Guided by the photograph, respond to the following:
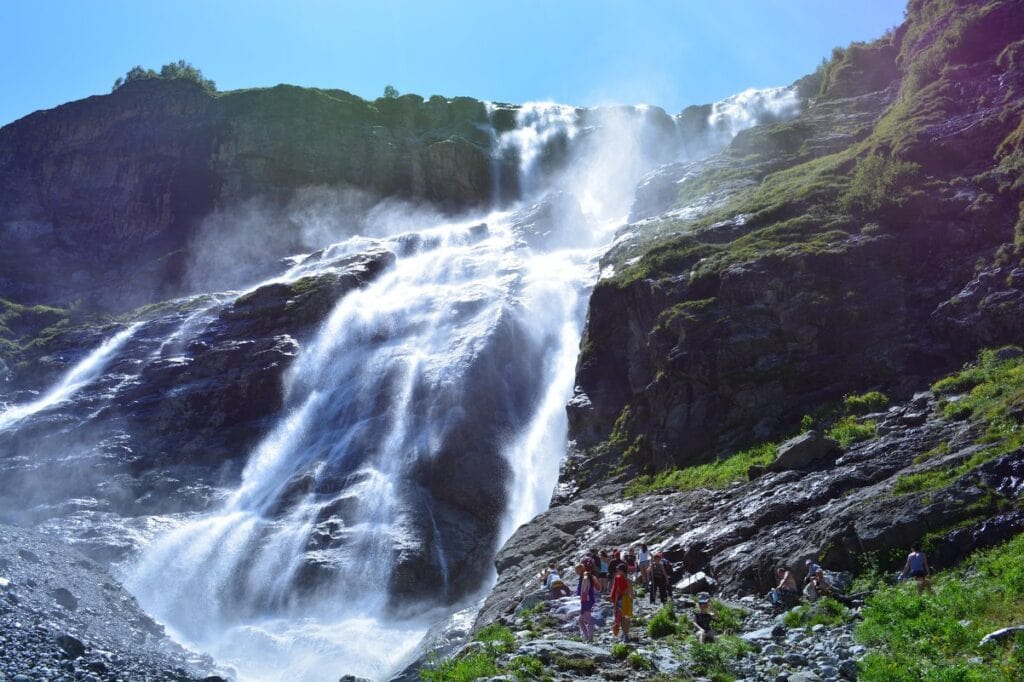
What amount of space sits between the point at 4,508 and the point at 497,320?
94.2 feet

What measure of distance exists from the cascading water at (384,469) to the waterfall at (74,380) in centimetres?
25

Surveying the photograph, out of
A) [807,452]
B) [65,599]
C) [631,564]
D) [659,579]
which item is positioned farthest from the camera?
[65,599]

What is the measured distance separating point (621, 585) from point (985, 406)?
1187 cm

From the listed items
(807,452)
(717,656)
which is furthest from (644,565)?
(717,656)

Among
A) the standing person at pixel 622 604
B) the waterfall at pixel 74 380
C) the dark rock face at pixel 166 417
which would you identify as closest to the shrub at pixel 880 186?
A: the standing person at pixel 622 604

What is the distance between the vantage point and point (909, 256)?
31.9 metres

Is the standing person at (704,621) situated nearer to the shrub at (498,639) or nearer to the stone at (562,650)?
the stone at (562,650)

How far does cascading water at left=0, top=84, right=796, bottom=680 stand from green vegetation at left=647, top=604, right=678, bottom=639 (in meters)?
14.2

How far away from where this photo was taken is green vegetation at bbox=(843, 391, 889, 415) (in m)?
26.4

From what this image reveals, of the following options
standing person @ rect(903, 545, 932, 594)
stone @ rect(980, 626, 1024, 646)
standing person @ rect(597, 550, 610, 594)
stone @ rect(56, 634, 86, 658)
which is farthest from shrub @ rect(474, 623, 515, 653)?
stone @ rect(56, 634, 86, 658)

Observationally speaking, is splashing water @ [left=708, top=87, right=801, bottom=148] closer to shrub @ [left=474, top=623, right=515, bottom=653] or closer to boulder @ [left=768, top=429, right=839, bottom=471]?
boulder @ [left=768, top=429, right=839, bottom=471]

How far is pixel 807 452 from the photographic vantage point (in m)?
24.0

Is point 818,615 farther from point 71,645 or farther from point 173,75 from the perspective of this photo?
point 173,75

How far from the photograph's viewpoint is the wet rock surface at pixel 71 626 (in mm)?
23859
